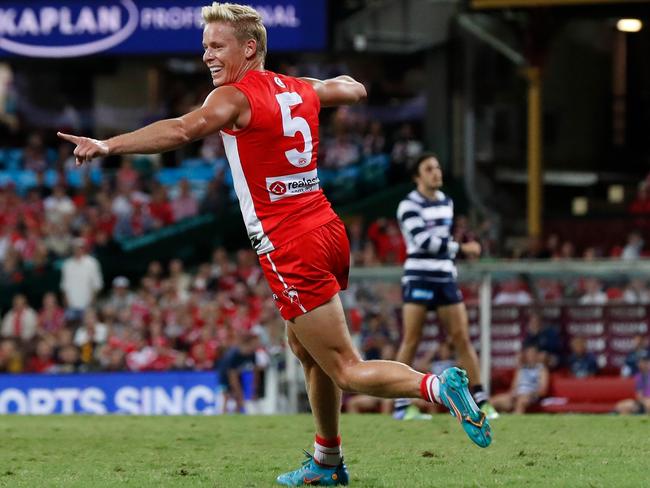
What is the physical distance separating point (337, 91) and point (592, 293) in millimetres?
9723

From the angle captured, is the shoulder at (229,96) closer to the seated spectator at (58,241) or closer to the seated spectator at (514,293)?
the seated spectator at (514,293)

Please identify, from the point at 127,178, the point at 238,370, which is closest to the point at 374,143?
the point at 127,178

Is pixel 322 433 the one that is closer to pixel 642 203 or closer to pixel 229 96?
pixel 229 96

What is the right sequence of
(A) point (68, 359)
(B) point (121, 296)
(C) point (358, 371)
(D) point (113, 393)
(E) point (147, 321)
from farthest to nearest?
(B) point (121, 296) < (E) point (147, 321) < (A) point (68, 359) < (D) point (113, 393) < (C) point (358, 371)

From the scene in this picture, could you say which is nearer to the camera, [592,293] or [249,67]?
[249,67]

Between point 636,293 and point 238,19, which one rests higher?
point 238,19

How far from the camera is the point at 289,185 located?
762 cm

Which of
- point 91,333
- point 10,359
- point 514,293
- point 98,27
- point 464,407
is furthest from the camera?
point 98,27

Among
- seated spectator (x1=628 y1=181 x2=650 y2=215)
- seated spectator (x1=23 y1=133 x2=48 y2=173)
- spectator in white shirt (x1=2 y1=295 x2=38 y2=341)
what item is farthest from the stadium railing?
seated spectator (x1=23 y1=133 x2=48 y2=173)

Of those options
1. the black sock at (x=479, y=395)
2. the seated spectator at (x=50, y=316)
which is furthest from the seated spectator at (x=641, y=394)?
the seated spectator at (x=50, y=316)

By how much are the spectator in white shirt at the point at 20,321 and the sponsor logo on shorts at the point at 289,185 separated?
16.0 metres

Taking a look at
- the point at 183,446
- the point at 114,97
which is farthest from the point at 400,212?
the point at 114,97

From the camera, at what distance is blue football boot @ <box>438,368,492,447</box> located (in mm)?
7188

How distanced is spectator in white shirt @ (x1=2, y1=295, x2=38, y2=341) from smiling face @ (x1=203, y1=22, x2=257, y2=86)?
16063 millimetres
